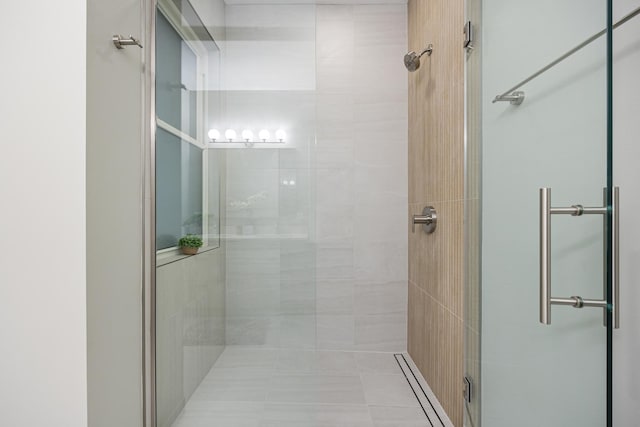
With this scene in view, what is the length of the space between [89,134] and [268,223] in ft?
2.26

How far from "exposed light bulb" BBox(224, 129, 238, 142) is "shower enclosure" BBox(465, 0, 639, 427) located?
88cm

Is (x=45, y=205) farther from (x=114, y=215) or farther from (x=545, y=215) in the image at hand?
(x=545, y=215)

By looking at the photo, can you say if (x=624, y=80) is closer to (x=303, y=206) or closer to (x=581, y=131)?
(x=581, y=131)

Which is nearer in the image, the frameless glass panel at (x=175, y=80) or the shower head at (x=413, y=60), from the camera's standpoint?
the frameless glass panel at (x=175, y=80)

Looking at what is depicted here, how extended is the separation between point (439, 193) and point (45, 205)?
1727 millimetres

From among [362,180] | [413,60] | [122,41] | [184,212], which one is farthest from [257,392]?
[413,60]

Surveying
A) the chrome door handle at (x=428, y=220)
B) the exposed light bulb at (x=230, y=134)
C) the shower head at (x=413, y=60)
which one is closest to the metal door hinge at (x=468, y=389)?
the chrome door handle at (x=428, y=220)

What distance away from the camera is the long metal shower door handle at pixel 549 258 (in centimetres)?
59

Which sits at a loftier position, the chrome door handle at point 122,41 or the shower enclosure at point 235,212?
the chrome door handle at point 122,41

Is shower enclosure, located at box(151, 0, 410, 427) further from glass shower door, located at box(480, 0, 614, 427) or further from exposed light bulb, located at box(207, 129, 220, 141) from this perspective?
glass shower door, located at box(480, 0, 614, 427)

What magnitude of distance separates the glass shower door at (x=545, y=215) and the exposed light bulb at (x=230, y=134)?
3.06 ft

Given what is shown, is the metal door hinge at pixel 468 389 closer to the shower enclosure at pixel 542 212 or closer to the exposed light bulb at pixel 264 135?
the shower enclosure at pixel 542 212

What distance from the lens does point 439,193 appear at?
204 centimetres

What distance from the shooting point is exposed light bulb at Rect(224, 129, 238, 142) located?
60.9 inches
